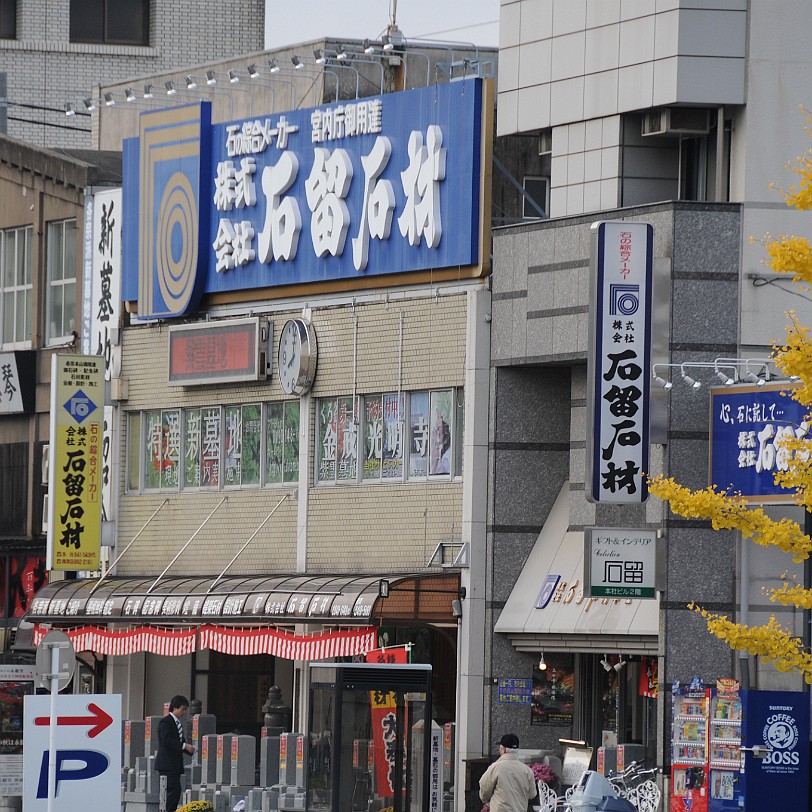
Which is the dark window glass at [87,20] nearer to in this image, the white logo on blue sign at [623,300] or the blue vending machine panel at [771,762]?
the white logo on blue sign at [623,300]

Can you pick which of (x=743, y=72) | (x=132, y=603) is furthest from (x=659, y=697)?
(x=132, y=603)

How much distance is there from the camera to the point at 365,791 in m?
25.2

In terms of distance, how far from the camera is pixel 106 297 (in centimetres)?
3959

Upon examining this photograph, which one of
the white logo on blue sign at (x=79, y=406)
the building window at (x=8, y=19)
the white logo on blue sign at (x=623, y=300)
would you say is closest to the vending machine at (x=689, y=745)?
the white logo on blue sign at (x=623, y=300)

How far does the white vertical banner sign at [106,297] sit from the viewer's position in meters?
39.0

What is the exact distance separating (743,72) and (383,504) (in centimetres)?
898

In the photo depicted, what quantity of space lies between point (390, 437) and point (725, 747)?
327 inches

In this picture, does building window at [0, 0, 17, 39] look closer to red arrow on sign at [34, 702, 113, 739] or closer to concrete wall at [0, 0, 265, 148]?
concrete wall at [0, 0, 265, 148]

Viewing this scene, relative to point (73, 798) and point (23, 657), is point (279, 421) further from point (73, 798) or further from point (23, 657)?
point (73, 798)

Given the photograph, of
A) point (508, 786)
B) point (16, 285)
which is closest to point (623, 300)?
point (508, 786)

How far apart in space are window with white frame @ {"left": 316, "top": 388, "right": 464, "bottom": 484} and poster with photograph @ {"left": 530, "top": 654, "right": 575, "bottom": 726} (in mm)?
3258

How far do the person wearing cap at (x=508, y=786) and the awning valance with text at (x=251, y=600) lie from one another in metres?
6.92

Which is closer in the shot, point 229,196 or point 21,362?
point 229,196

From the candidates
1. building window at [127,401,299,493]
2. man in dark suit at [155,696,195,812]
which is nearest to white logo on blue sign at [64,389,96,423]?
building window at [127,401,299,493]
